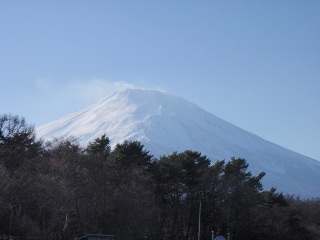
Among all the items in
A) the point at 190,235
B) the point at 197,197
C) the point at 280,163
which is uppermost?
the point at 280,163

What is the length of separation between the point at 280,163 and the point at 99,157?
137849 mm

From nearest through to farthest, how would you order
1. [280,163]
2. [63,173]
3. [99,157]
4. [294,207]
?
[63,173] < [99,157] < [294,207] < [280,163]

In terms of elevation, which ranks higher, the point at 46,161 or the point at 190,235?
the point at 46,161

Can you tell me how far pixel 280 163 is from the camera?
595ft

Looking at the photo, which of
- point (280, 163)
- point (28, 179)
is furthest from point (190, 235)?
point (280, 163)

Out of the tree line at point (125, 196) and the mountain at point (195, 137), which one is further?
the mountain at point (195, 137)

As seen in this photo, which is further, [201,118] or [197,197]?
[201,118]

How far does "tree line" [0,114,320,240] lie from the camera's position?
40.8m

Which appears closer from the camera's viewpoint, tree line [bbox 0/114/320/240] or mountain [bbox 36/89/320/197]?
tree line [bbox 0/114/320/240]

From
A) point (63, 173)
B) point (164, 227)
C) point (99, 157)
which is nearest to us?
point (63, 173)

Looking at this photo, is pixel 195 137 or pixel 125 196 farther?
pixel 195 137

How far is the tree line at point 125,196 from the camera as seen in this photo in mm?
40781

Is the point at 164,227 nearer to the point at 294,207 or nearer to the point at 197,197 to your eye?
the point at 197,197

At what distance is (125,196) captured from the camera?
1826 inches
